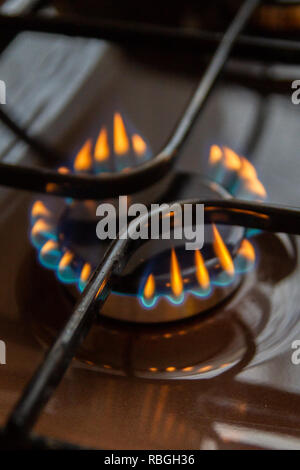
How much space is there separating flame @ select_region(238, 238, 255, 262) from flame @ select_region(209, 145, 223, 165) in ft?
0.34

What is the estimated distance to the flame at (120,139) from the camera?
1.78ft

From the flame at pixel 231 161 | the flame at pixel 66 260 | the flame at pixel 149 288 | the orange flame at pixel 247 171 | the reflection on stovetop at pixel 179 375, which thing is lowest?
the reflection on stovetop at pixel 179 375

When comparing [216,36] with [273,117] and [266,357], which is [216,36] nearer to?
[273,117]

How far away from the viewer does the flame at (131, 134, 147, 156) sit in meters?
0.54

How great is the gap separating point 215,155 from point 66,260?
191 millimetres

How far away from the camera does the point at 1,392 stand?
0.38 metres

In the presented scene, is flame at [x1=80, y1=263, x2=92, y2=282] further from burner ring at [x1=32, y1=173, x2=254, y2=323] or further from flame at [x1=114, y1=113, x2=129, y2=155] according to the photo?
flame at [x1=114, y1=113, x2=129, y2=155]

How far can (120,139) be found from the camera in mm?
547

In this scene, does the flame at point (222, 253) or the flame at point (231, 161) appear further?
the flame at point (231, 161)

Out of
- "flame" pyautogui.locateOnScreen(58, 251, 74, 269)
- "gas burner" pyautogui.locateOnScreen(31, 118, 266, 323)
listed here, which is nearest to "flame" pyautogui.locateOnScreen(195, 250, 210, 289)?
"gas burner" pyautogui.locateOnScreen(31, 118, 266, 323)

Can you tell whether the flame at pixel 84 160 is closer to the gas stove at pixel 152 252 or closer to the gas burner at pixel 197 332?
the gas stove at pixel 152 252

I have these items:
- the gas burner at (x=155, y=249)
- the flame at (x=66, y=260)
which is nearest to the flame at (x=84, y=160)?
the gas burner at (x=155, y=249)

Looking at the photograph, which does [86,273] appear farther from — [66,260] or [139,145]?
[139,145]

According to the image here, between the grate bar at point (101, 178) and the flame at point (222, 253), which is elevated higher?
the grate bar at point (101, 178)
